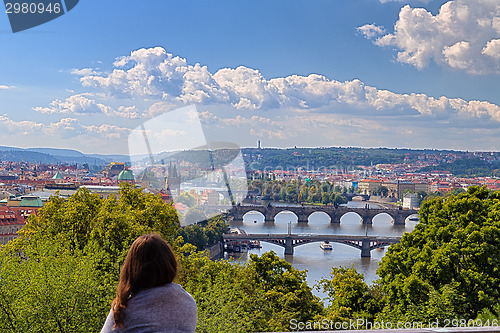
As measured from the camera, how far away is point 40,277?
1902mm

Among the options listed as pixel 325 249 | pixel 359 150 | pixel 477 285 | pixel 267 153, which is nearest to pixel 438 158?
pixel 359 150

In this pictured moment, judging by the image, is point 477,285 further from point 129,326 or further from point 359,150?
point 359,150

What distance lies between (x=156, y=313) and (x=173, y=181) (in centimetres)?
892

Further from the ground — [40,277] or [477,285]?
[40,277]

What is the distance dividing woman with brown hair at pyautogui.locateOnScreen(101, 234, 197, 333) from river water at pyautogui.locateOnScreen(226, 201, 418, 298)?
10.4 meters

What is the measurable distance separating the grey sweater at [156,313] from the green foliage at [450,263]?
3.77m

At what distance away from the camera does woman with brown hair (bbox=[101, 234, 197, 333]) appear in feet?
2.77

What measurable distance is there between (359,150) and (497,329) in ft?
177

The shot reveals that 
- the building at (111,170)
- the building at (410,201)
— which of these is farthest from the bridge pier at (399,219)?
the building at (111,170)

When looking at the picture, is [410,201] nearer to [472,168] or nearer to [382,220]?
[382,220]

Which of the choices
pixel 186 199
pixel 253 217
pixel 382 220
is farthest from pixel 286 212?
pixel 186 199

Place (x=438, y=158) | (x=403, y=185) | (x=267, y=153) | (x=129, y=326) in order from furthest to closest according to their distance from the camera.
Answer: (x=438, y=158) < (x=403, y=185) < (x=267, y=153) < (x=129, y=326)

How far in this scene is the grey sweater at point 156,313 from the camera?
84cm

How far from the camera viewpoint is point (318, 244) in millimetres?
22453
